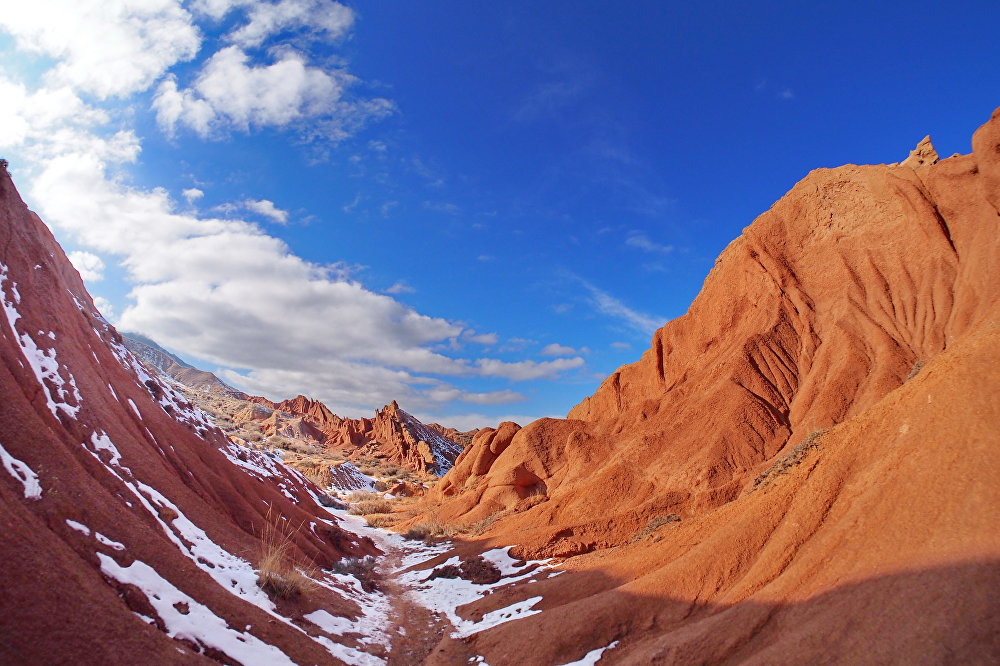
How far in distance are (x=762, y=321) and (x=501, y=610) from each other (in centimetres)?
2070

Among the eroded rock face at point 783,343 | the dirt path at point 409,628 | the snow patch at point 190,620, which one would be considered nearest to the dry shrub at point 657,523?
the eroded rock face at point 783,343

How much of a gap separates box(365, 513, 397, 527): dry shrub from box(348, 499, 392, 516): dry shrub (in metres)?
1.04

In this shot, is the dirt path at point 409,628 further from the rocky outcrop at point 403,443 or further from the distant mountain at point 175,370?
the distant mountain at point 175,370

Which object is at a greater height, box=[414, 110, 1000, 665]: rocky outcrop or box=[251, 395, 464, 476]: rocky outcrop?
box=[251, 395, 464, 476]: rocky outcrop

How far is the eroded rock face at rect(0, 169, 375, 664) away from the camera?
5387 mm

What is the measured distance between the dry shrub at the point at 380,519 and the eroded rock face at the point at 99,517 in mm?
18735

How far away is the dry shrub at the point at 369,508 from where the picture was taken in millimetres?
36844

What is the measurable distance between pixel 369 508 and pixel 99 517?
3183 centimetres

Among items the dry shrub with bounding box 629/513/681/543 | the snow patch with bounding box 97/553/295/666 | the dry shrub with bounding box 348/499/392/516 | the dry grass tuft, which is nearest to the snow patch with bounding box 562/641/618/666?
the snow patch with bounding box 97/553/295/666

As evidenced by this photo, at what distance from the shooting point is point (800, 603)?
739 cm

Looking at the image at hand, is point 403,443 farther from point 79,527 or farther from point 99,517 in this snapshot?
point 79,527

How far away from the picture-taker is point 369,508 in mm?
37469

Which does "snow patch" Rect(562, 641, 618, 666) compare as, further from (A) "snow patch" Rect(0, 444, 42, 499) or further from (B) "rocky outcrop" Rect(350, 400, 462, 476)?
(B) "rocky outcrop" Rect(350, 400, 462, 476)

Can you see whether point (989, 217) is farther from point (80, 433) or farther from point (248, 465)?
point (248, 465)
